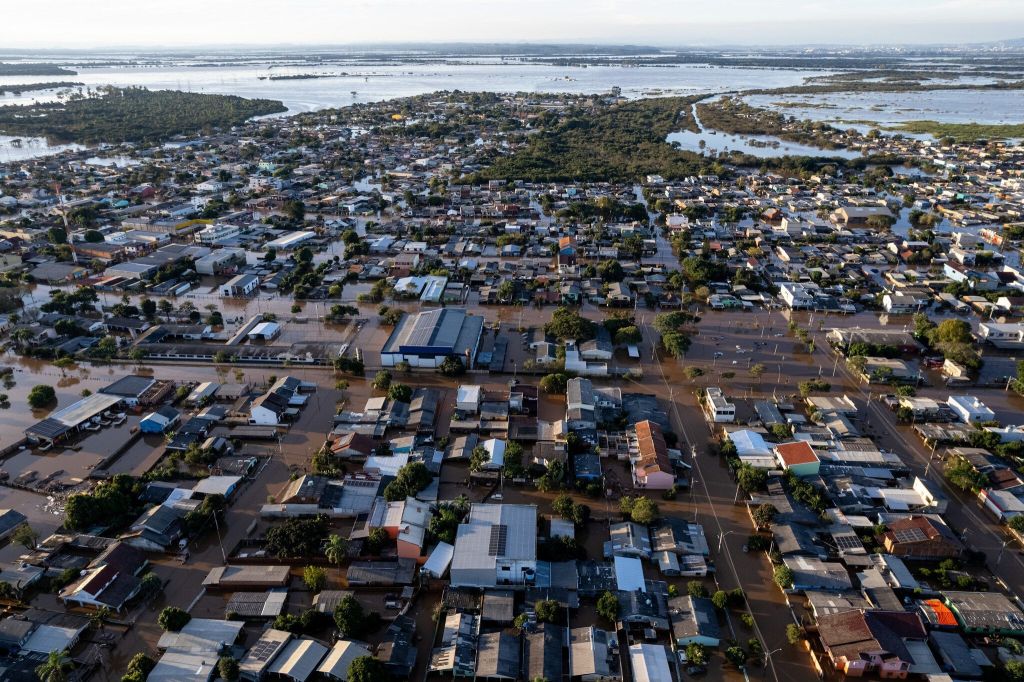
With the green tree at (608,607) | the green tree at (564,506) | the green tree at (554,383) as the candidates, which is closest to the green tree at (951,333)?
the green tree at (554,383)

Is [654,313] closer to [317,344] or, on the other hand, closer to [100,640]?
[317,344]

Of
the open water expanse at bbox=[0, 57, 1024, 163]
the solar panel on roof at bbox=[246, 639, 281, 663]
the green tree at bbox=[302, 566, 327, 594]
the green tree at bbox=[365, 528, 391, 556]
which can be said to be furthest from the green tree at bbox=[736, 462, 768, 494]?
the open water expanse at bbox=[0, 57, 1024, 163]

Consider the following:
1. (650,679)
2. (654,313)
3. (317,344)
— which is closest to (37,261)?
(317,344)

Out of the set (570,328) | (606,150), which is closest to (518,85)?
(606,150)

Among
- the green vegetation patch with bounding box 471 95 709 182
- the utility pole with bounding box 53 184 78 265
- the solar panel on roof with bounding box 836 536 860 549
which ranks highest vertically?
the green vegetation patch with bounding box 471 95 709 182

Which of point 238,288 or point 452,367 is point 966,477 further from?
point 238,288

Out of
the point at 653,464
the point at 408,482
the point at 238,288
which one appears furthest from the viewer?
the point at 238,288

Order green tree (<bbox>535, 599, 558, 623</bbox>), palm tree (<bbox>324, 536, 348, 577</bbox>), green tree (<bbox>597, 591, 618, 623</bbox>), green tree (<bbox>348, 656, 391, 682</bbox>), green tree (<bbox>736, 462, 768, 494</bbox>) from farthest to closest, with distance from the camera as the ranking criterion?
green tree (<bbox>736, 462, 768, 494</bbox>), palm tree (<bbox>324, 536, 348, 577</bbox>), green tree (<bbox>597, 591, 618, 623</bbox>), green tree (<bbox>535, 599, 558, 623</bbox>), green tree (<bbox>348, 656, 391, 682</bbox>)

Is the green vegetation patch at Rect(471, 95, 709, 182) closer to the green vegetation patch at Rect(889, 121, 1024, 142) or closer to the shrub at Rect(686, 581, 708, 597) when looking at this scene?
the green vegetation patch at Rect(889, 121, 1024, 142)

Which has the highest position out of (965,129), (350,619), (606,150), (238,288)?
(965,129)
